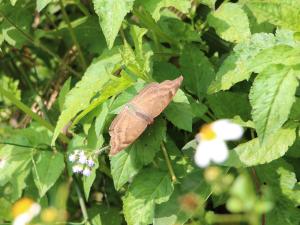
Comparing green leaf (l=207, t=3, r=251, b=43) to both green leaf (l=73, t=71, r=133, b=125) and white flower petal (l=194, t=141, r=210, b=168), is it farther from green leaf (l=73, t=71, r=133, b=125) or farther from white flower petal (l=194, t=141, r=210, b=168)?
white flower petal (l=194, t=141, r=210, b=168)

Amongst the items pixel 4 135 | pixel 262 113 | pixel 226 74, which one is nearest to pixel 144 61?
pixel 226 74

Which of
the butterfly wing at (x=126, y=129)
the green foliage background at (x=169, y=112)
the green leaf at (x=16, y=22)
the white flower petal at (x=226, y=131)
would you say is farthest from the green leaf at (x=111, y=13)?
the green leaf at (x=16, y=22)

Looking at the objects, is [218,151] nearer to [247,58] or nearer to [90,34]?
[247,58]

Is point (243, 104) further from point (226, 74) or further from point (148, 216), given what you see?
point (148, 216)

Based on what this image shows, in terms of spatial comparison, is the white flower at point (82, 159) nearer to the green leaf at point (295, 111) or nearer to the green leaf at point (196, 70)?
the green leaf at point (196, 70)

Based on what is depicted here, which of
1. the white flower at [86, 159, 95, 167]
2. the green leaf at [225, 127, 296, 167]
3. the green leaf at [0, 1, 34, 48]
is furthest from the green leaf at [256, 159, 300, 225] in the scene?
the green leaf at [0, 1, 34, 48]

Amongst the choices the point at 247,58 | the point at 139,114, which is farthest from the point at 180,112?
the point at 247,58
